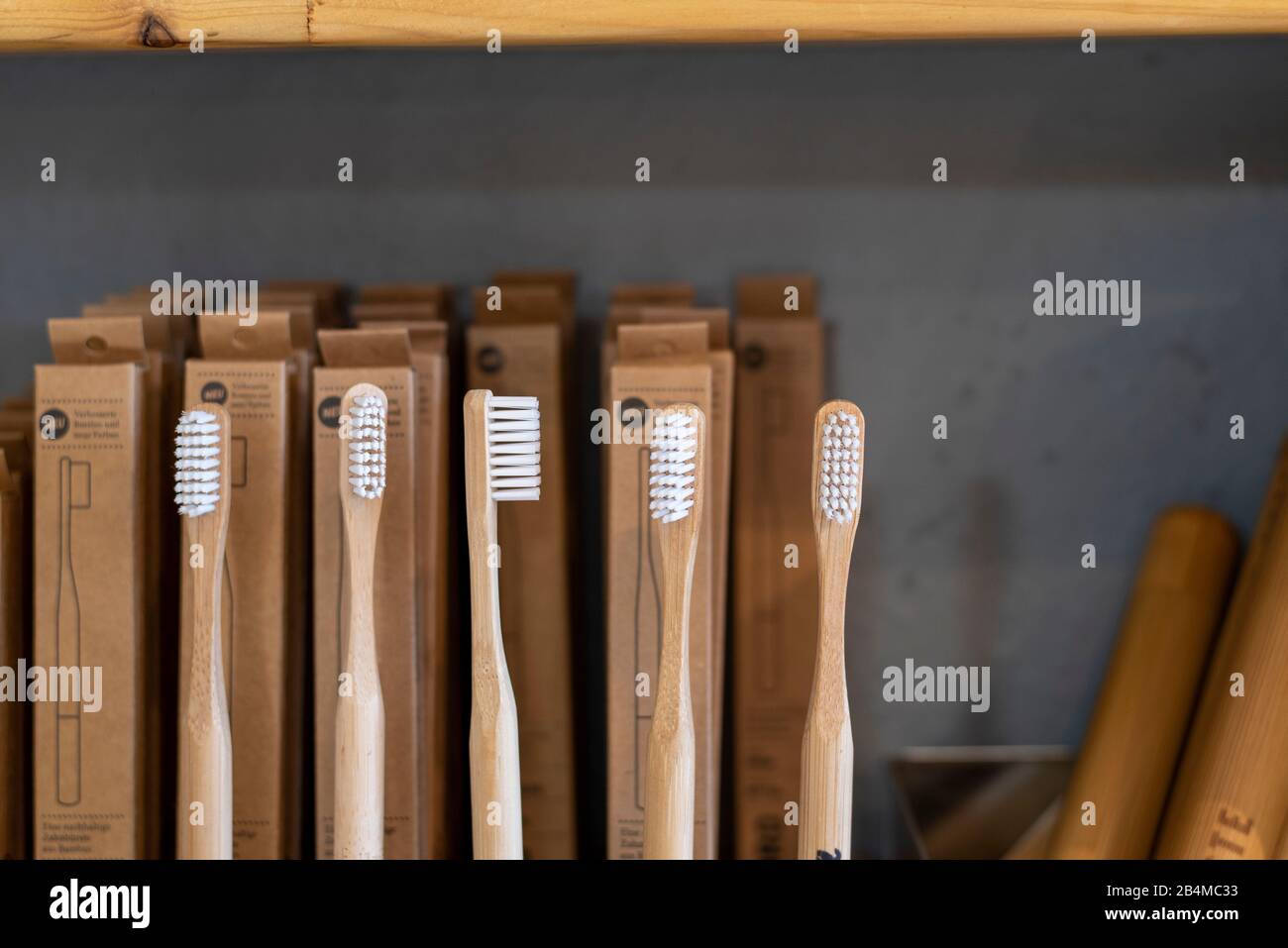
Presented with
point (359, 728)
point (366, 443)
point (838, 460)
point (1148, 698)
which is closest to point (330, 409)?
point (366, 443)

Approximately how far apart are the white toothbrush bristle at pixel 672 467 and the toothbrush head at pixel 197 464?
223 mm

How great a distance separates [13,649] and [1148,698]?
660 mm

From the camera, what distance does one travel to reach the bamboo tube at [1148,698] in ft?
2.18

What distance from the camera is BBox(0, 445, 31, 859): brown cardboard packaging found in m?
0.63

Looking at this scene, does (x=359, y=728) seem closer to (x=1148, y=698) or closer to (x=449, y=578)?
(x=449, y=578)

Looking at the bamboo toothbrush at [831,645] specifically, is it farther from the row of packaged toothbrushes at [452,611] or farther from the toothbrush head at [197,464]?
the toothbrush head at [197,464]

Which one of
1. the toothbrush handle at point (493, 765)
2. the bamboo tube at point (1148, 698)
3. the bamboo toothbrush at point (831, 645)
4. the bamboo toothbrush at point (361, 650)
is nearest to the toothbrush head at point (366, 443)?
the bamboo toothbrush at point (361, 650)

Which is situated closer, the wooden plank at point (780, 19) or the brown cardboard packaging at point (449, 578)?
the wooden plank at point (780, 19)

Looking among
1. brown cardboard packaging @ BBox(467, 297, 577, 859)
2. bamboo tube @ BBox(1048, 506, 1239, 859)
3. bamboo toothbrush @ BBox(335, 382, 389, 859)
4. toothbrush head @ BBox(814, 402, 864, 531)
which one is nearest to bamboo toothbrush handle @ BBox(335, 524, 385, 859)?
bamboo toothbrush @ BBox(335, 382, 389, 859)

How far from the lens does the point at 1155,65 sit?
749 millimetres

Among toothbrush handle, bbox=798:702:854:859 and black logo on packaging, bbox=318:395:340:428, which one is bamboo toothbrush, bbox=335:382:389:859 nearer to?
black logo on packaging, bbox=318:395:340:428

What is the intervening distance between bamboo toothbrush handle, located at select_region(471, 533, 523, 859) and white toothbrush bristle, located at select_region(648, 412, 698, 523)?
0.09m

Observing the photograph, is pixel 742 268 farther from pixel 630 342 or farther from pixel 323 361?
pixel 323 361
